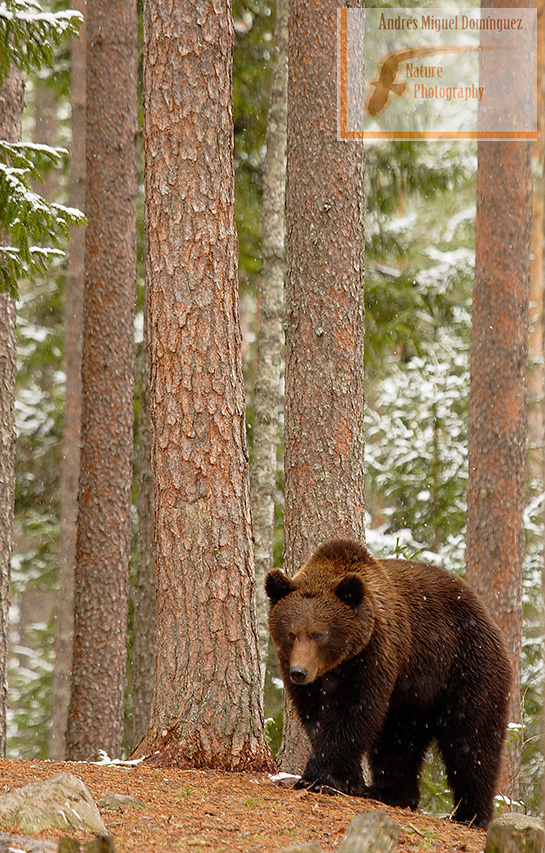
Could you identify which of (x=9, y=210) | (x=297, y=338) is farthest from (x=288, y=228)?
(x=9, y=210)

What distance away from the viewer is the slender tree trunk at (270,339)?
1069 centimetres

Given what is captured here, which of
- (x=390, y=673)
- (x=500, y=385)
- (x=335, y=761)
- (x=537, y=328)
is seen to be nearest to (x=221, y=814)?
(x=335, y=761)

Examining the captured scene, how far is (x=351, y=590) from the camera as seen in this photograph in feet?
18.4

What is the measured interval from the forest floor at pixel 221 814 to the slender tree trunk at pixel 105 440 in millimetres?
5628

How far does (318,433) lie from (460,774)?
269 centimetres

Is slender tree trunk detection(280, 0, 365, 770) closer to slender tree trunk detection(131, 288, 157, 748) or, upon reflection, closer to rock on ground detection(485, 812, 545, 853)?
rock on ground detection(485, 812, 545, 853)

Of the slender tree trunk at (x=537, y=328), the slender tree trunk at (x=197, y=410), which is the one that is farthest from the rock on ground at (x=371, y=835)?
the slender tree trunk at (x=537, y=328)

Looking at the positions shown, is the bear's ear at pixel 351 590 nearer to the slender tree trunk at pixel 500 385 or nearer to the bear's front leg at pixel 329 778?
the bear's front leg at pixel 329 778

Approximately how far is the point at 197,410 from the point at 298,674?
1734mm

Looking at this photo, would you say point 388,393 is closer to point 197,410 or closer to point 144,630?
point 144,630

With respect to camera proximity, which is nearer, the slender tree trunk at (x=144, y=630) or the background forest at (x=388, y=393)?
the slender tree trunk at (x=144, y=630)

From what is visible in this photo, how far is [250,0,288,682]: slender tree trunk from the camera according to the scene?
1069 cm

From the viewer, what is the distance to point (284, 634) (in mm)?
5703

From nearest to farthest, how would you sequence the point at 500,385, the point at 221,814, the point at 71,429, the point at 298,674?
the point at 221,814 < the point at 298,674 < the point at 500,385 < the point at 71,429
